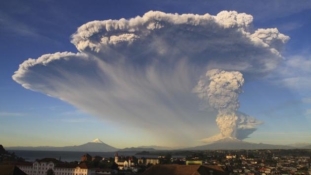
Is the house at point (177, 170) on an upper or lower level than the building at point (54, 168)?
upper

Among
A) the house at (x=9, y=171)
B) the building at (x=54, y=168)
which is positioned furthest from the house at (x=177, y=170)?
the building at (x=54, y=168)

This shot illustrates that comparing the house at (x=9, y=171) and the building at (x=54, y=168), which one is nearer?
the house at (x=9, y=171)

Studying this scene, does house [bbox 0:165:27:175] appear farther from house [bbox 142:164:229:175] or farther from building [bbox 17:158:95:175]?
building [bbox 17:158:95:175]

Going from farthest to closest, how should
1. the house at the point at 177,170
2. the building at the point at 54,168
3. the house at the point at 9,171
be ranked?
the building at the point at 54,168, the house at the point at 177,170, the house at the point at 9,171

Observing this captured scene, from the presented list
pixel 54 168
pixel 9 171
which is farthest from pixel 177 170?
pixel 54 168

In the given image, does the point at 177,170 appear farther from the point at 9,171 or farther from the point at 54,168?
the point at 54,168

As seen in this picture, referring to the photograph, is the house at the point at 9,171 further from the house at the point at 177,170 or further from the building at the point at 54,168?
the building at the point at 54,168

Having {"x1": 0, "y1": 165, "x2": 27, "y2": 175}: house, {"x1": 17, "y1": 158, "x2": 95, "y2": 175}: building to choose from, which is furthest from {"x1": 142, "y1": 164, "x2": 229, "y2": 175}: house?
{"x1": 17, "y1": 158, "x2": 95, "y2": 175}: building

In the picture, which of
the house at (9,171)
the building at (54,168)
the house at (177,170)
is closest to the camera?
the house at (9,171)

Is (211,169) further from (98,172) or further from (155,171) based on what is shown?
(98,172)

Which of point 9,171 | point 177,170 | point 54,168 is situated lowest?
point 54,168
